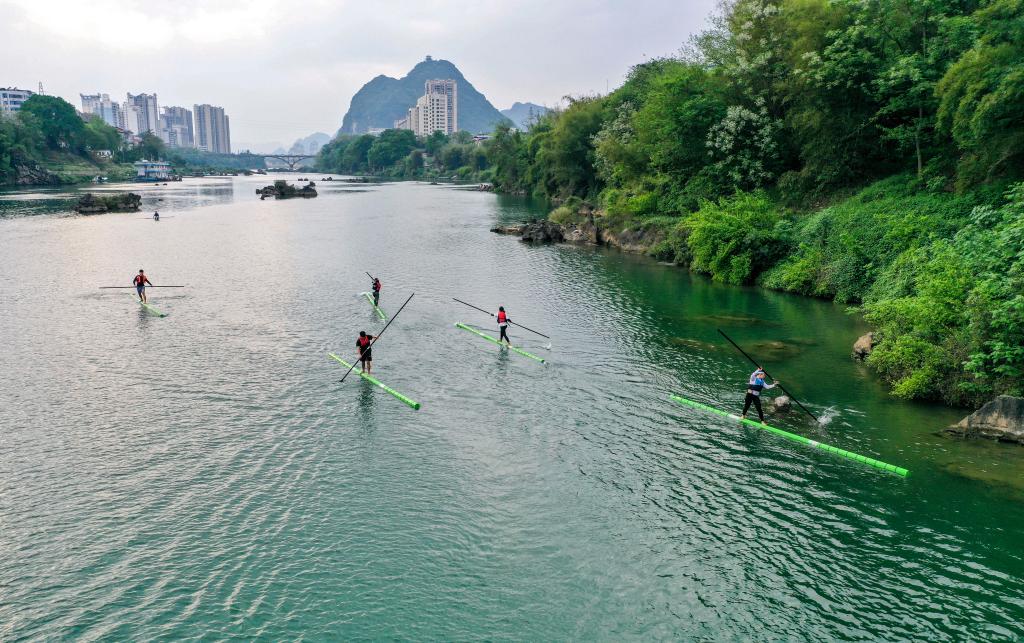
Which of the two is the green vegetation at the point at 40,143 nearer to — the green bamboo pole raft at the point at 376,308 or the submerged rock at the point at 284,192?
the submerged rock at the point at 284,192

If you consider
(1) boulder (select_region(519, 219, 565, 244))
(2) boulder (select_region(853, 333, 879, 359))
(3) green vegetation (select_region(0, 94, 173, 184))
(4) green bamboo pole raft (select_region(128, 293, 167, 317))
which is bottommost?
(4) green bamboo pole raft (select_region(128, 293, 167, 317))

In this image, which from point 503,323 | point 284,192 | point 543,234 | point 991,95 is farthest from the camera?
point 284,192

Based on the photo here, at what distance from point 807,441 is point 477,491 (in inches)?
455

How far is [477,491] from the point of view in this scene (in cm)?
1867

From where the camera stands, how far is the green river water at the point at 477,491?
13.9m

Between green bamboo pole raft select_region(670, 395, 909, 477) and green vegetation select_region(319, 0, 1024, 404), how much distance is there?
240 inches

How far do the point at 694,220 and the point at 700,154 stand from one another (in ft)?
39.1

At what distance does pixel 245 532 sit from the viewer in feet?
54.3

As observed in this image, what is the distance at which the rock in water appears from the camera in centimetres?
2093

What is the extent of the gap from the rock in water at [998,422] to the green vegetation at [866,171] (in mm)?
1378

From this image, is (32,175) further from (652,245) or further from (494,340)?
(494,340)

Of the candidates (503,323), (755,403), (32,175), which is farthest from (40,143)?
(755,403)

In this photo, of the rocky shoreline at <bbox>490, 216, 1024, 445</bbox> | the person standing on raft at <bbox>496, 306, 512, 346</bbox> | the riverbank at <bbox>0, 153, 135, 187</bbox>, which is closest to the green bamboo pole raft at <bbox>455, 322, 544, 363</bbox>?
the person standing on raft at <bbox>496, 306, 512, 346</bbox>

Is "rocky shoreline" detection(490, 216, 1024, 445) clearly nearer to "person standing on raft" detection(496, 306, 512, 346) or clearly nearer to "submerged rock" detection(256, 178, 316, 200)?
"person standing on raft" detection(496, 306, 512, 346)
